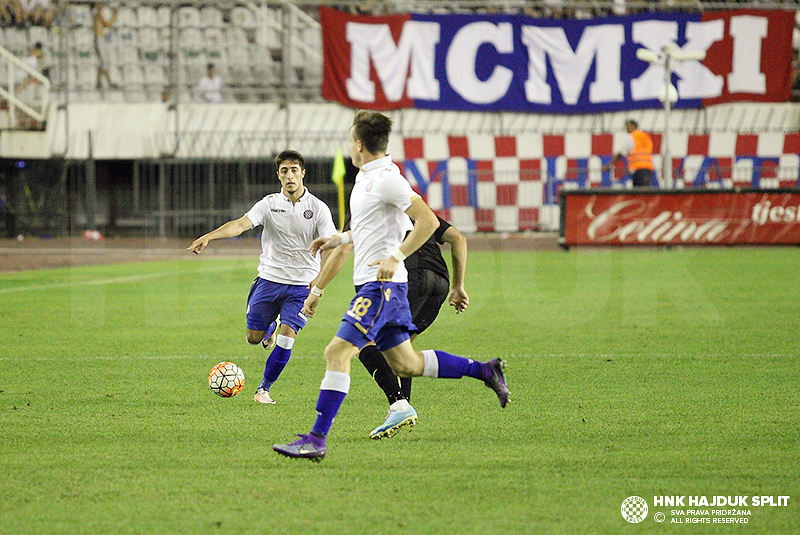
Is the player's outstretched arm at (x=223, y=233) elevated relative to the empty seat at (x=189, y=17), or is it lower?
lower

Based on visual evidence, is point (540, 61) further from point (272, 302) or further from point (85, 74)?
point (272, 302)

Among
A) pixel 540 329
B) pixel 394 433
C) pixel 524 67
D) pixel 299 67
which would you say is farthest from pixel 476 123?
pixel 394 433

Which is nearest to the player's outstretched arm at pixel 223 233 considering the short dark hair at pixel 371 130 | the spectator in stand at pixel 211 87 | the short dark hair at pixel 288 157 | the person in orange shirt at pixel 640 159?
the short dark hair at pixel 288 157

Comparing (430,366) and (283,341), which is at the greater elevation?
(430,366)

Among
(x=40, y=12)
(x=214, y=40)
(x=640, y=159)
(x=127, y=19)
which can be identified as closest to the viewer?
(x=640, y=159)

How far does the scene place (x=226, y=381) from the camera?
664 centimetres

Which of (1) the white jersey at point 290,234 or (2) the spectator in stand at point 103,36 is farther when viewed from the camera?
(2) the spectator in stand at point 103,36

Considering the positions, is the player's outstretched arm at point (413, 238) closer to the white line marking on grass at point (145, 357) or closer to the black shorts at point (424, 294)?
the black shorts at point (424, 294)

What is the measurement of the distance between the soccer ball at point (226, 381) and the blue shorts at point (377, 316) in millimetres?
1771

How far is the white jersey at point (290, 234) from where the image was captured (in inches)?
285

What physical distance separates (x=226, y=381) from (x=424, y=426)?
1602 mm

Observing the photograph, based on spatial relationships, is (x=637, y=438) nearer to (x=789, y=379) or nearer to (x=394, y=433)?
(x=394, y=433)

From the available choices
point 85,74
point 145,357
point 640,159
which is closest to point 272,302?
point 145,357

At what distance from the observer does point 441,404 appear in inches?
250
